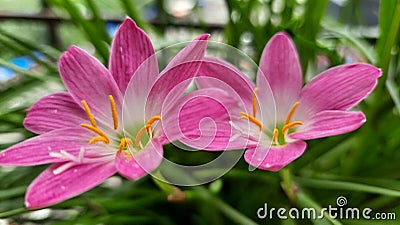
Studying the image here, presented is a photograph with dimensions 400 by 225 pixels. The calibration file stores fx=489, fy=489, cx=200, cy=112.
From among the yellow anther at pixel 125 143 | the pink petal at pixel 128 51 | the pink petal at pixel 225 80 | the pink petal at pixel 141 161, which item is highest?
the pink petal at pixel 128 51

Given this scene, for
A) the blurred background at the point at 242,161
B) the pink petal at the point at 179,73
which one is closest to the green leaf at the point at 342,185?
the blurred background at the point at 242,161

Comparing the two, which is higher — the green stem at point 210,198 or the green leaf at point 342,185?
the green leaf at point 342,185

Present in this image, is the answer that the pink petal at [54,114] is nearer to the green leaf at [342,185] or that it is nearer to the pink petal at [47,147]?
the pink petal at [47,147]

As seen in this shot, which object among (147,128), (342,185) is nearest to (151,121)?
(147,128)

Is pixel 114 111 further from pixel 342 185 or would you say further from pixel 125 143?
pixel 342 185

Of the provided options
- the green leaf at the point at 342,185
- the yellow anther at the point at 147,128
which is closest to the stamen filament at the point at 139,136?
the yellow anther at the point at 147,128

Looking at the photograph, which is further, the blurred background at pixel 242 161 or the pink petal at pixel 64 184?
the blurred background at pixel 242 161

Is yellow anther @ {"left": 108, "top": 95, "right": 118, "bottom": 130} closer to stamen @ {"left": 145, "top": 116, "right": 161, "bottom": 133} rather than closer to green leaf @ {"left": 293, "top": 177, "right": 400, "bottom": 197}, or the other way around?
stamen @ {"left": 145, "top": 116, "right": 161, "bottom": 133}

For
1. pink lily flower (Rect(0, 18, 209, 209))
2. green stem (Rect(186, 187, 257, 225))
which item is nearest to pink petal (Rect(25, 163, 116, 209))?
pink lily flower (Rect(0, 18, 209, 209))
